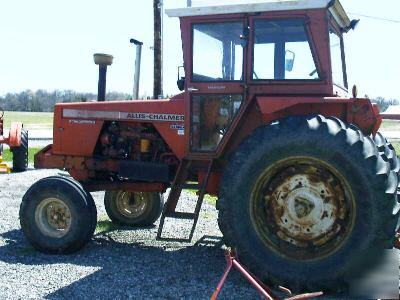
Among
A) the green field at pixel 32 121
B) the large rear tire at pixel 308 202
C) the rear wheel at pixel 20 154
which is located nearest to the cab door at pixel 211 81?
the large rear tire at pixel 308 202

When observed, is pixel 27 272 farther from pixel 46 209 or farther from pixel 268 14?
pixel 268 14

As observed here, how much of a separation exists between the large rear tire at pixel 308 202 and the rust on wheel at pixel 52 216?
6.88 feet

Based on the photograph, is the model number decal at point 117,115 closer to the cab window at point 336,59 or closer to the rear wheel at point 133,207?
the rear wheel at point 133,207

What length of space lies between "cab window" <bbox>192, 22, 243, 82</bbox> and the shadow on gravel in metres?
1.97

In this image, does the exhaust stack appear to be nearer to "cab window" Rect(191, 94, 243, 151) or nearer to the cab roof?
the cab roof

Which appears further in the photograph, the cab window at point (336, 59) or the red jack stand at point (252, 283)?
the cab window at point (336, 59)

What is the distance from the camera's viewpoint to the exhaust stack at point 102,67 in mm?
6777

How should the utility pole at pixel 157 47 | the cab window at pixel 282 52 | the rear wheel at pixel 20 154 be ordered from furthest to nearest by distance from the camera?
the utility pole at pixel 157 47
the rear wheel at pixel 20 154
the cab window at pixel 282 52

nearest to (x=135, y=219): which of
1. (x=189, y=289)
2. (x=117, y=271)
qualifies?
(x=117, y=271)

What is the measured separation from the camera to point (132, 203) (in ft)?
24.6

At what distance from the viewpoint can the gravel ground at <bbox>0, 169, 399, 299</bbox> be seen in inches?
184

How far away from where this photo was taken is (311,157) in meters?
4.73

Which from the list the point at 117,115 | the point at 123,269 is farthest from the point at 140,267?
the point at 117,115

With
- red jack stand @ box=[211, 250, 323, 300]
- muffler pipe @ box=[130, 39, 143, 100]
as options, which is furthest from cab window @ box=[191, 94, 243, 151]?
red jack stand @ box=[211, 250, 323, 300]
